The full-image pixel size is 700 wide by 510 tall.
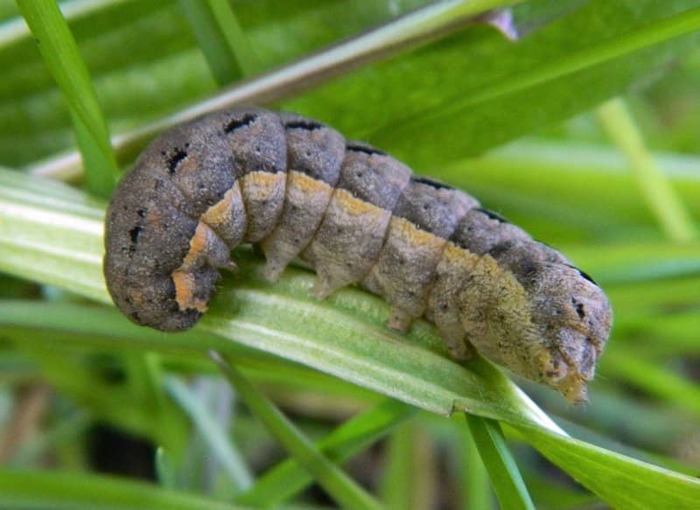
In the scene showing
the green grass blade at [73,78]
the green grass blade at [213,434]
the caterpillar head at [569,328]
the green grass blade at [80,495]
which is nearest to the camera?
the green grass blade at [73,78]

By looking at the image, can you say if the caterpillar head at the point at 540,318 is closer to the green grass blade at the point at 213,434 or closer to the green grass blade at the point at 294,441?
the green grass blade at the point at 294,441

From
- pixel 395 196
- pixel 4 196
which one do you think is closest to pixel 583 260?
pixel 395 196

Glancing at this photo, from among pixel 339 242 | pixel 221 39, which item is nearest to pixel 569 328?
pixel 339 242

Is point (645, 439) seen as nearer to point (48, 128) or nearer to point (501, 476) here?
point (501, 476)

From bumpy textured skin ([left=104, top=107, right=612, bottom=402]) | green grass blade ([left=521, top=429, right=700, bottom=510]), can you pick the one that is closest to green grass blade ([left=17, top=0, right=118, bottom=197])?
bumpy textured skin ([left=104, top=107, right=612, bottom=402])

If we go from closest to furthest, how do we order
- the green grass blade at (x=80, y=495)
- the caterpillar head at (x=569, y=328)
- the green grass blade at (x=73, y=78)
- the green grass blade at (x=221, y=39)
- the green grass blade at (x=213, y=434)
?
the green grass blade at (x=73, y=78) < the caterpillar head at (x=569, y=328) < the green grass blade at (x=221, y=39) < the green grass blade at (x=80, y=495) < the green grass blade at (x=213, y=434)

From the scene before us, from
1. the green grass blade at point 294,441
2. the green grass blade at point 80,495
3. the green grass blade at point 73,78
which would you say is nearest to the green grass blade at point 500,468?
the green grass blade at point 294,441

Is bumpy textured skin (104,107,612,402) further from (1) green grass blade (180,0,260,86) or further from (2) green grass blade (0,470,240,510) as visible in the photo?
(2) green grass blade (0,470,240,510)
